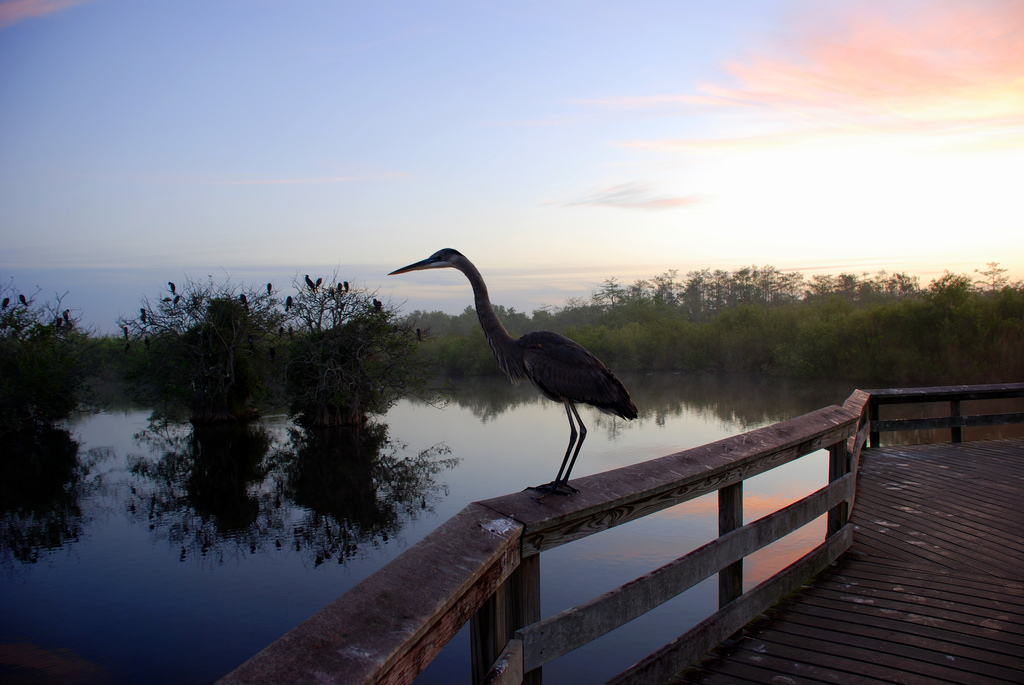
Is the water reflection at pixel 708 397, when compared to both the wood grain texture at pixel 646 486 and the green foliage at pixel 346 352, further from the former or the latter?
the wood grain texture at pixel 646 486

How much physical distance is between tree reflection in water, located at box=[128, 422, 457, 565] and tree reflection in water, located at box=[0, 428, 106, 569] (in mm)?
1404

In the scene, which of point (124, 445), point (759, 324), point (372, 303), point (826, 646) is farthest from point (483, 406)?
point (826, 646)

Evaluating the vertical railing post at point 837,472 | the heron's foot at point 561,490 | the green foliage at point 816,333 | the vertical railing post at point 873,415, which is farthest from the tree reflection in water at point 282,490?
the heron's foot at point 561,490

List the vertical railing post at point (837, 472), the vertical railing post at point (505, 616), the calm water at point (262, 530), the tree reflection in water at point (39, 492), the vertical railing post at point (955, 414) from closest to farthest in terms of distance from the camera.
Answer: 1. the vertical railing post at point (505, 616)
2. the vertical railing post at point (837, 472)
3. the vertical railing post at point (955, 414)
4. the calm water at point (262, 530)
5. the tree reflection in water at point (39, 492)

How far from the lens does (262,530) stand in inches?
535

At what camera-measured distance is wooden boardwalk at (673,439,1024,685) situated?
2389 millimetres

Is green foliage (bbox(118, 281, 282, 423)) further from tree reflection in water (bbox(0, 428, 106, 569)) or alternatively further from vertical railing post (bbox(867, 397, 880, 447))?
vertical railing post (bbox(867, 397, 880, 447))

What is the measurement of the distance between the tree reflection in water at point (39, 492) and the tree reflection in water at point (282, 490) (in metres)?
1.40

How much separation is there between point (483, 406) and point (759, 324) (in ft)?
61.4

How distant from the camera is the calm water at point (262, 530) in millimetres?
8570

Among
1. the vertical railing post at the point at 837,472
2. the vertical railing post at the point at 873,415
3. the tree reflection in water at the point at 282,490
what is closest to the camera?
the vertical railing post at the point at 837,472

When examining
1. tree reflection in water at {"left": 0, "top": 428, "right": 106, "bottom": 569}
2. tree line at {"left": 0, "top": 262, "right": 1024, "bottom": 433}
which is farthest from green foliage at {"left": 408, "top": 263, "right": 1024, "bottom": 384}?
tree reflection in water at {"left": 0, "top": 428, "right": 106, "bottom": 569}

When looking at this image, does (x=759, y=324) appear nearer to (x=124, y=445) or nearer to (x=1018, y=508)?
(x=124, y=445)

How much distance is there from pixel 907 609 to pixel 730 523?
1.04 meters
